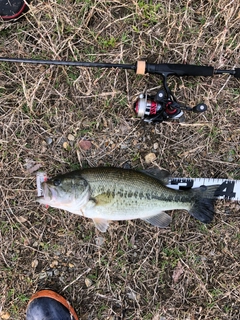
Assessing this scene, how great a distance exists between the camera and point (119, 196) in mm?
2902

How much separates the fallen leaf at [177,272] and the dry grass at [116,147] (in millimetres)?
10

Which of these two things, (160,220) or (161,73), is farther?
(160,220)

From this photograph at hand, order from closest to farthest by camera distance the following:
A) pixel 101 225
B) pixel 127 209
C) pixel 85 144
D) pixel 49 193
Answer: pixel 49 193, pixel 127 209, pixel 101 225, pixel 85 144

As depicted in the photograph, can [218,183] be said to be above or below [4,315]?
above

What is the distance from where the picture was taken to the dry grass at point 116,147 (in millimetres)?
3189

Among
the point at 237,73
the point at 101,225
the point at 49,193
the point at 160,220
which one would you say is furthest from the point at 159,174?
the point at 237,73

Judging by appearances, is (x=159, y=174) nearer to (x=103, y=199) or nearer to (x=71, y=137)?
(x=103, y=199)

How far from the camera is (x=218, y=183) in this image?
324cm

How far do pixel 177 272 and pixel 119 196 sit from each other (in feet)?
3.60

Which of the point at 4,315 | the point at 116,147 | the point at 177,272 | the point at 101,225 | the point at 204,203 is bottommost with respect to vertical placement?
the point at 4,315

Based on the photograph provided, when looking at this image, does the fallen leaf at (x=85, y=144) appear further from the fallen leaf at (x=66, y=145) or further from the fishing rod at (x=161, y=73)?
the fishing rod at (x=161, y=73)

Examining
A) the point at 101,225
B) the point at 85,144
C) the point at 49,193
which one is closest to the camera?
the point at 49,193

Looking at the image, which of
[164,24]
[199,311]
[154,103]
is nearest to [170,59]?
[164,24]

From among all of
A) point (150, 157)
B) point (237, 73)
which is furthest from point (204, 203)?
point (237, 73)
